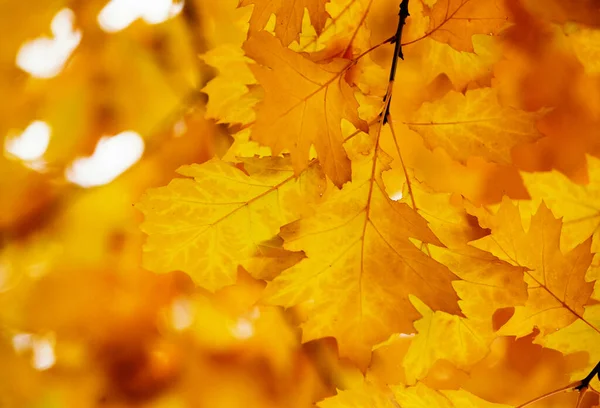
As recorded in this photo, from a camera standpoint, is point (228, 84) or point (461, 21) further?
point (228, 84)

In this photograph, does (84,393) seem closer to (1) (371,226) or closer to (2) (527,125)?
(1) (371,226)

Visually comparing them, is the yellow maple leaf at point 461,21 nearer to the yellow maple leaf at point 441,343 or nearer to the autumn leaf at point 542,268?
the autumn leaf at point 542,268

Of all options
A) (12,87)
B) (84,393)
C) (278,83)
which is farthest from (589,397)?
(12,87)

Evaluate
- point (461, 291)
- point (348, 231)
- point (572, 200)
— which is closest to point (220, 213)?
point (348, 231)

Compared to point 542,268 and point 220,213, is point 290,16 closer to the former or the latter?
point 220,213

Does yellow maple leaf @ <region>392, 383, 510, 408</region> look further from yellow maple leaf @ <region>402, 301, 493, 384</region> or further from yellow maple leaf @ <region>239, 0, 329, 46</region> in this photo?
→ yellow maple leaf @ <region>239, 0, 329, 46</region>

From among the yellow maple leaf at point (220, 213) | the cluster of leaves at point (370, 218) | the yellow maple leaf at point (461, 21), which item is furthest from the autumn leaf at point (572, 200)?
the yellow maple leaf at point (220, 213)
